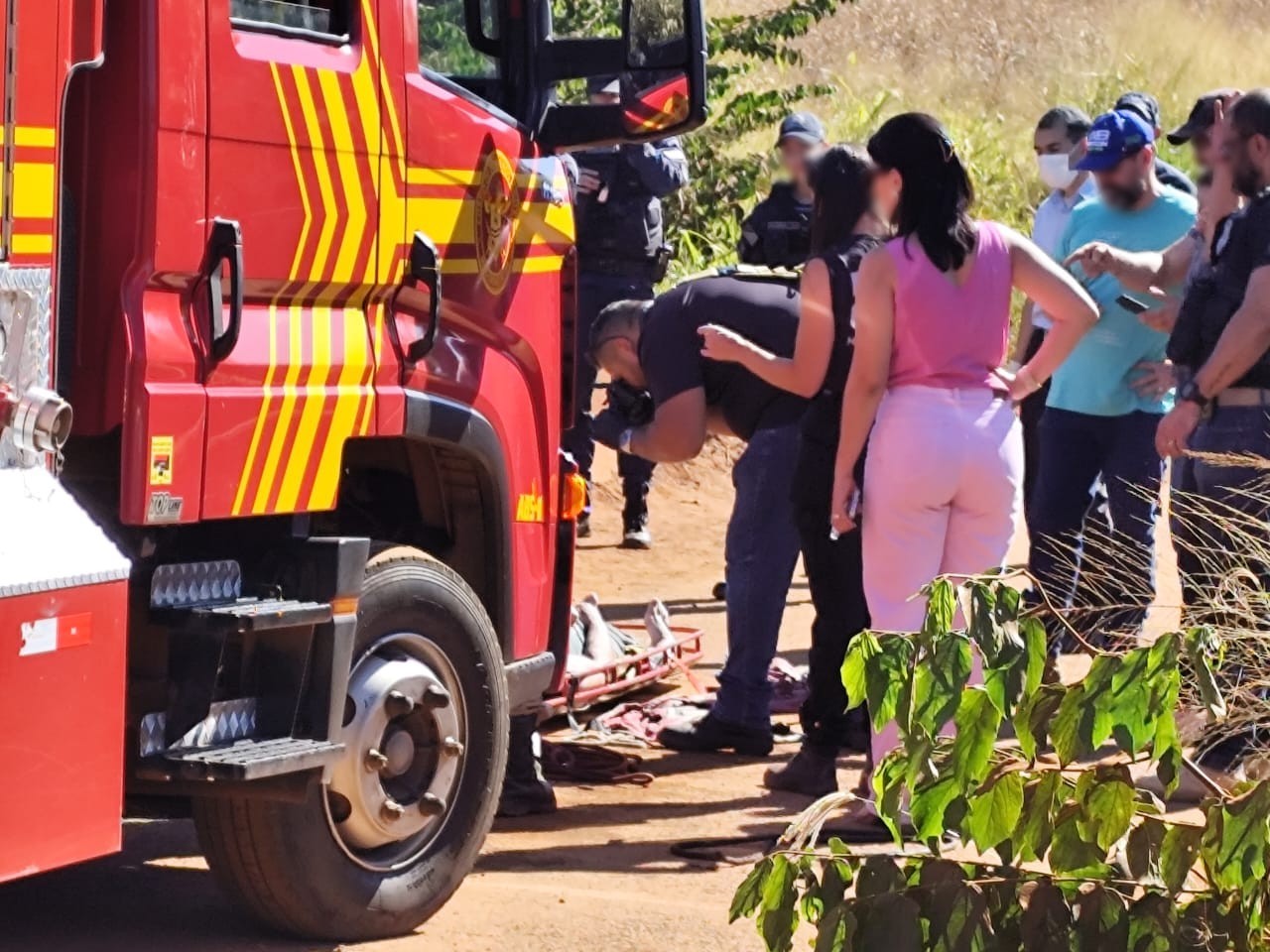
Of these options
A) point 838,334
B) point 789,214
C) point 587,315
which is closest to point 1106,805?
point 838,334

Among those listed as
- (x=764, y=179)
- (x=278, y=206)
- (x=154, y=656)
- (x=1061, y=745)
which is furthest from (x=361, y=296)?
(x=764, y=179)

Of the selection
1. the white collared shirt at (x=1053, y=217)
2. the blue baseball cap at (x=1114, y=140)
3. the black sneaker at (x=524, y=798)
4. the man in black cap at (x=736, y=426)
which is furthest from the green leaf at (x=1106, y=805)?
the white collared shirt at (x=1053, y=217)

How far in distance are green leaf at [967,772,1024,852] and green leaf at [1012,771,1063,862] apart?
0.09 ft

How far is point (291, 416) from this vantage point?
4586mm

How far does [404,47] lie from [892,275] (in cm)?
154

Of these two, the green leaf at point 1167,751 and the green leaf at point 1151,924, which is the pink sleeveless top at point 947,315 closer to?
the green leaf at point 1167,751

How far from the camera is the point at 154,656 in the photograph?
445 centimetres

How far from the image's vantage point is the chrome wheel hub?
189 inches

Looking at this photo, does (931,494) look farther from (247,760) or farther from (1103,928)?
(1103,928)

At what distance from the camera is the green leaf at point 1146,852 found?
3.41 m

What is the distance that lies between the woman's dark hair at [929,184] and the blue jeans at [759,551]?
129cm

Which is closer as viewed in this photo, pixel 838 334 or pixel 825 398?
pixel 838 334

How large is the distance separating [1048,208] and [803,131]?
1173 millimetres

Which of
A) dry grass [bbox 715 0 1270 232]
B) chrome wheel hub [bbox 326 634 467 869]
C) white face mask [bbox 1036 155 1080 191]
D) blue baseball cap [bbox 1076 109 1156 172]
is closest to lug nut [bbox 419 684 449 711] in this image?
chrome wheel hub [bbox 326 634 467 869]
